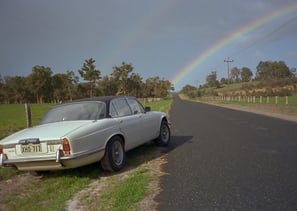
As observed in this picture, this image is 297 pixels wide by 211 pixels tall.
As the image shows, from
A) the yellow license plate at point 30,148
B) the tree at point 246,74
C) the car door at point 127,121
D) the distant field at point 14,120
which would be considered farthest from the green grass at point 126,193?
the tree at point 246,74

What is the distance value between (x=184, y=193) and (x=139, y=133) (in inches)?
120

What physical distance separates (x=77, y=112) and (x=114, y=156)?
1272 millimetres

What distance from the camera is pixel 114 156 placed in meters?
6.45

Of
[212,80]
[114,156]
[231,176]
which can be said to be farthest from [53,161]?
[212,80]

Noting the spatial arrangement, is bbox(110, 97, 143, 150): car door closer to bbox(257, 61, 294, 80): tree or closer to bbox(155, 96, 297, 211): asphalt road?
bbox(155, 96, 297, 211): asphalt road

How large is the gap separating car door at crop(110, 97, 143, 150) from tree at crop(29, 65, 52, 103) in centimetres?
10428

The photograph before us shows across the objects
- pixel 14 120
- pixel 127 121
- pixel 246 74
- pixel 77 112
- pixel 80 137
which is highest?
pixel 246 74

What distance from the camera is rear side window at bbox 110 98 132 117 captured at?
7.00 meters

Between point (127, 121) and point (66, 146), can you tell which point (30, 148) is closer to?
point (66, 146)

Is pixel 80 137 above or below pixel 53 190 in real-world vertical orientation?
above

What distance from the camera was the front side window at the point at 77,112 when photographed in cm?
667

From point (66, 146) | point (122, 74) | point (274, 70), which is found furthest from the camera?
point (274, 70)

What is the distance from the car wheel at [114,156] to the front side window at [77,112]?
594mm

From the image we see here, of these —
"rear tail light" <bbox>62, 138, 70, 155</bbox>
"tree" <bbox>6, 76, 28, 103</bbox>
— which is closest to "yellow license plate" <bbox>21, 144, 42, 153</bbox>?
"rear tail light" <bbox>62, 138, 70, 155</bbox>
